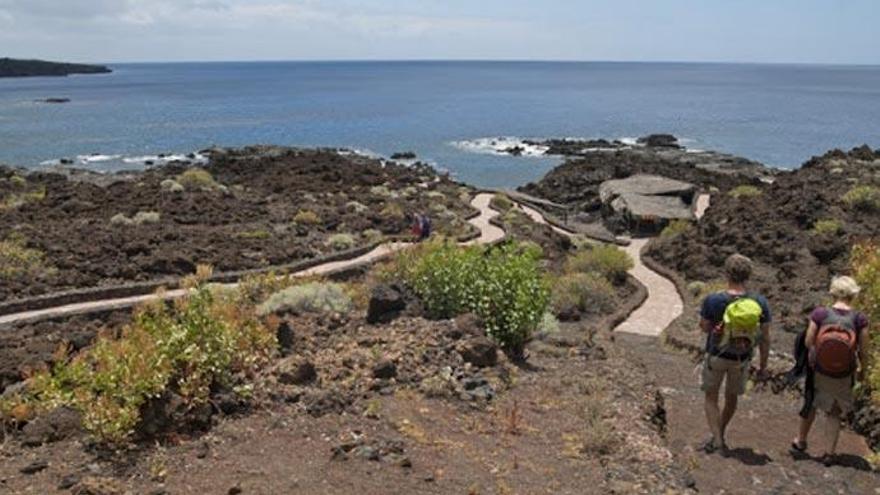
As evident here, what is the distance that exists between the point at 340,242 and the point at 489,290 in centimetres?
1571

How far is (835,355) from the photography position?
8.71m

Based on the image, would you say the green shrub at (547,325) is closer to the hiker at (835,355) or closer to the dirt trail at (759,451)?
the dirt trail at (759,451)

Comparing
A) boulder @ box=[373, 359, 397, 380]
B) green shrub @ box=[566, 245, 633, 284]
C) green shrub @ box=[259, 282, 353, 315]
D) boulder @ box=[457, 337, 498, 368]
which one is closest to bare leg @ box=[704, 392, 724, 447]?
boulder @ box=[457, 337, 498, 368]

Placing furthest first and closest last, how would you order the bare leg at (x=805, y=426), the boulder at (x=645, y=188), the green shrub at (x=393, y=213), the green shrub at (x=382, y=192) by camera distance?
1. the green shrub at (x=382, y=192)
2. the boulder at (x=645, y=188)
3. the green shrub at (x=393, y=213)
4. the bare leg at (x=805, y=426)

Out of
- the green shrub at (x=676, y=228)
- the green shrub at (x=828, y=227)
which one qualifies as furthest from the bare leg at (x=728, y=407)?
the green shrub at (x=676, y=228)

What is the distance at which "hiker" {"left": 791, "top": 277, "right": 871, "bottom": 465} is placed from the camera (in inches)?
341

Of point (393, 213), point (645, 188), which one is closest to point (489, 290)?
point (393, 213)

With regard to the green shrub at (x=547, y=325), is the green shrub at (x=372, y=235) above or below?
below

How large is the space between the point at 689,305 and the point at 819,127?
307 feet

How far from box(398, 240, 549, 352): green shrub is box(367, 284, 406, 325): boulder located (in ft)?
1.62

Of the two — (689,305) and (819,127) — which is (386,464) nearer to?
(689,305)

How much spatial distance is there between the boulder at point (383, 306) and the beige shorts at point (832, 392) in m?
5.62

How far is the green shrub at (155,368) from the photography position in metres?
7.77

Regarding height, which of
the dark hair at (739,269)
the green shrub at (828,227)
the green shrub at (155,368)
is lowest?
the green shrub at (828,227)
